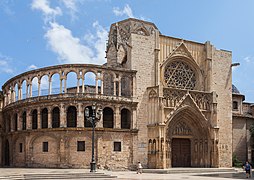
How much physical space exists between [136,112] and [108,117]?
2545mm

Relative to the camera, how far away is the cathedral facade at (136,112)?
33531 millimetres

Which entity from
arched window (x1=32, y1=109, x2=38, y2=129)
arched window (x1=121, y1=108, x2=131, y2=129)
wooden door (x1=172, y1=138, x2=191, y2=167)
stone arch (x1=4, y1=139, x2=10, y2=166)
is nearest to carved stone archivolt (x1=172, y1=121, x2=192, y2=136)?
wooden door (x1=172, y1=138, x2=191, y2=167)

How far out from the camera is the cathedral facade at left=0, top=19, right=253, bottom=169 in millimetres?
33531

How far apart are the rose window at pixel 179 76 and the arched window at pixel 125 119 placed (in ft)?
17.3

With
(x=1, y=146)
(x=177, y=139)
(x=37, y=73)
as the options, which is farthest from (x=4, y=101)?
(x=177, y=139)

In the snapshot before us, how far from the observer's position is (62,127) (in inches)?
1310

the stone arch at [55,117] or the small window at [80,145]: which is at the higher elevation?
the stone arch at [55,117]

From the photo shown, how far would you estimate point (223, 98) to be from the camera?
4059 centimetres

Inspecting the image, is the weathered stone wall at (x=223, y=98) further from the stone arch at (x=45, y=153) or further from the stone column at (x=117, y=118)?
the stone arch at (x=45, y=153)

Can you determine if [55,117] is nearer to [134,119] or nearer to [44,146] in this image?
[44,146]

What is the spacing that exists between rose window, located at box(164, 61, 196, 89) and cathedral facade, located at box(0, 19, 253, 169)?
0.32 feet

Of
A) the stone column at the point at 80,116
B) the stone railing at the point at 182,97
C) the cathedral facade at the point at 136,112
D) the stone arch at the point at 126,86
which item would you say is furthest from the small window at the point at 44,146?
the stone railing at the point at 182,97

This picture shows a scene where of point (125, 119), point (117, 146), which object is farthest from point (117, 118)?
point (117, 146)

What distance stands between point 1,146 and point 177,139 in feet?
59.5
